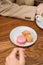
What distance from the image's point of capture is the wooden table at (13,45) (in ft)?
2.58

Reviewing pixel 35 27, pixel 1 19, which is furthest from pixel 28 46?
pixel 1 19

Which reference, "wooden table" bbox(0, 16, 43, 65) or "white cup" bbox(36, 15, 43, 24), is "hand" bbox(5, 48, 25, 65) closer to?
"wooden table" bbox(0, 16, 43, 65)

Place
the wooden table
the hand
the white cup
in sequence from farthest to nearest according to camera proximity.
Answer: the white cup, the wooden table, the hand

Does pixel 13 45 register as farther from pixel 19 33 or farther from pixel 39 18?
pixel 39 18

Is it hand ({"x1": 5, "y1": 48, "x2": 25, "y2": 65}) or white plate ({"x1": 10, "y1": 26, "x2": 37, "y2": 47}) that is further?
white plate ({"x1": 10, "y1": 26, "x2": 37, "y2": 47})

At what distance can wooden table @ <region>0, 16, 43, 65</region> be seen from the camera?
0.79 metres

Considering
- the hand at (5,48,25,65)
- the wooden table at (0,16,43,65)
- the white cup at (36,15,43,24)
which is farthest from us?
the white cup at (36,15,43,24)

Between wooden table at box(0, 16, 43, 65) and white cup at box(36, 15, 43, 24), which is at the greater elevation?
white cup at box(36, 15, 43, 24)

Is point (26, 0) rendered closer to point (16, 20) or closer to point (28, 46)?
point (16, 20)

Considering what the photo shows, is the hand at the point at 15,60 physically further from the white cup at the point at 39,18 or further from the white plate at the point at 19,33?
the white cup at the point at 39,18

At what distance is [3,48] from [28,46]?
125mm

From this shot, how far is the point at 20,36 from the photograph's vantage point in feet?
2.83

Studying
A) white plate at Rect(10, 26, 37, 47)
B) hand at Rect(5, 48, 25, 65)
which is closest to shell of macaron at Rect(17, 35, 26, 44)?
white plate at Rect(10, 26, 37, 47)

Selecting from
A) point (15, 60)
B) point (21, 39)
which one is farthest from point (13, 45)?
point (15, 60)
